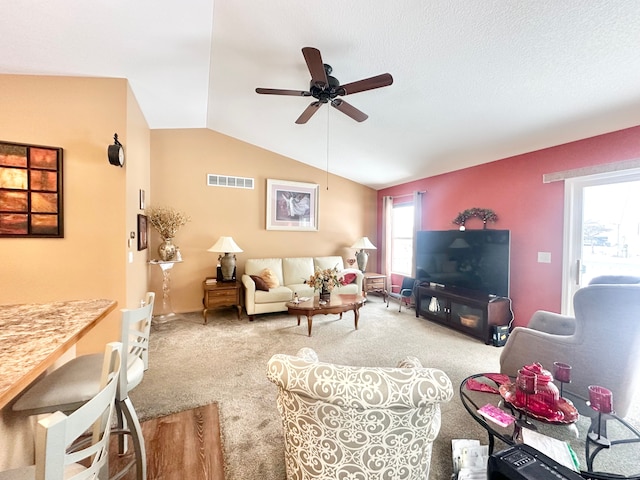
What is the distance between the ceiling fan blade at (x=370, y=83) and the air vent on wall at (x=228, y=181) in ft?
10.2

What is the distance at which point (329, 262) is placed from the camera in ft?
17.7

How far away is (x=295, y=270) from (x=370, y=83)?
3505 millimetres

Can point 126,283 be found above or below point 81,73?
below

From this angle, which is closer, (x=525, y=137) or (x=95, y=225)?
(x=95, y=225)

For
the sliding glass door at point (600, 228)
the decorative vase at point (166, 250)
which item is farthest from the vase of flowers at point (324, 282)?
the sliding glass door at point (600, 228)

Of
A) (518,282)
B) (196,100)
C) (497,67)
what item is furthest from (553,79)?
(196,100)

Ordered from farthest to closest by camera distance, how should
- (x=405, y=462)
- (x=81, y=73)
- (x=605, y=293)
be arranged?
(x=81, y=73) < (x=605, y=293) < (x=405, y=462)

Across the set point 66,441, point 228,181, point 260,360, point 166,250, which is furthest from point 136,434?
point 228,181

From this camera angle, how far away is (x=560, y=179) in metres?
3.12

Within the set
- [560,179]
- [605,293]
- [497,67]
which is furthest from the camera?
[560,179]

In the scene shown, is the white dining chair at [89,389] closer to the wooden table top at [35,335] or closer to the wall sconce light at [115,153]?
the wooden table top at [35,335]

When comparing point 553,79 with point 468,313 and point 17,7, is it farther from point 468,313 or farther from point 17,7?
point 17,7

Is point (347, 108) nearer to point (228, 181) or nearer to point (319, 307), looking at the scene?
point (319, 307)

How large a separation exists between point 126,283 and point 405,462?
2.93m
